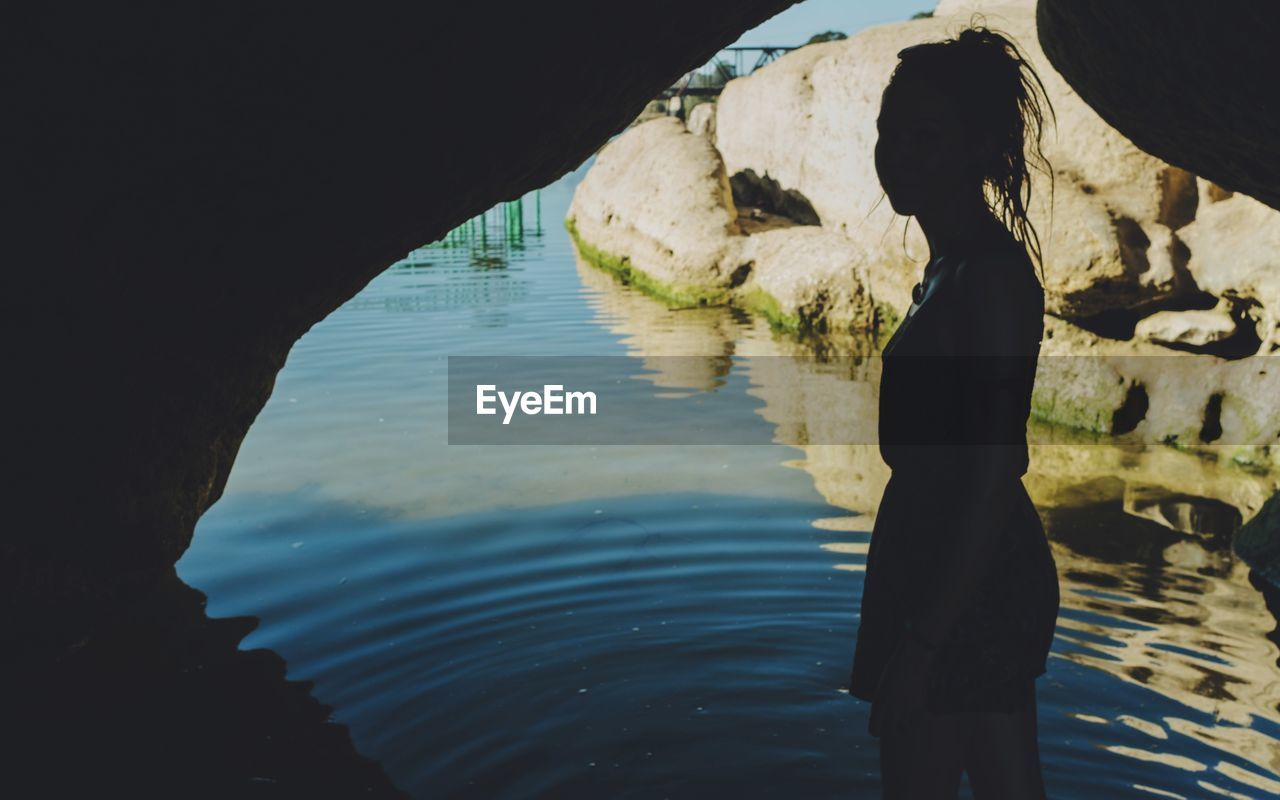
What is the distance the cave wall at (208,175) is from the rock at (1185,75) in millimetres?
1299

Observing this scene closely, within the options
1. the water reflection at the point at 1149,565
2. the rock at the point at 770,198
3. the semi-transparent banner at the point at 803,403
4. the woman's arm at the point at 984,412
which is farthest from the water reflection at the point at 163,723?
the rock at the point at 770,198

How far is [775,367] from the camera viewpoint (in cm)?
1231

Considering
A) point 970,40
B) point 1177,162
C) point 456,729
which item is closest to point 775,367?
point 1177,162

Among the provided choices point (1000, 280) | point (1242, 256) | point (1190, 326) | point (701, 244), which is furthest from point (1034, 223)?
point (1000, 280)

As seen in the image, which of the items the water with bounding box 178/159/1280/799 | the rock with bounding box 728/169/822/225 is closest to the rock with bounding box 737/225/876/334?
the rock with bounding box 728/169/822/225

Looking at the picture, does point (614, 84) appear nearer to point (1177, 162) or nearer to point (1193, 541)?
point (1177, 162)

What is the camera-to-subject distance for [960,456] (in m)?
2.20

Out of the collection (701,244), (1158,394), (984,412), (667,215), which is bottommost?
(1158,394)

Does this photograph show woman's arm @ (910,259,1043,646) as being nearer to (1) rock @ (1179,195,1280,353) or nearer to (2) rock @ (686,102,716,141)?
(1) rock @ (1179,195,1280,353)

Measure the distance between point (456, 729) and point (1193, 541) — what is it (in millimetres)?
4372

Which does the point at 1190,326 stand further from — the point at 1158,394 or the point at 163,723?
the point at 163,723

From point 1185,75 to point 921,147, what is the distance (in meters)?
2.34

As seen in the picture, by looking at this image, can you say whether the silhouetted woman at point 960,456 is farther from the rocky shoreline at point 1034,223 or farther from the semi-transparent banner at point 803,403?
the semi-transparent banner at point 803,403

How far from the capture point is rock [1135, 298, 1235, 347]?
911 cm
